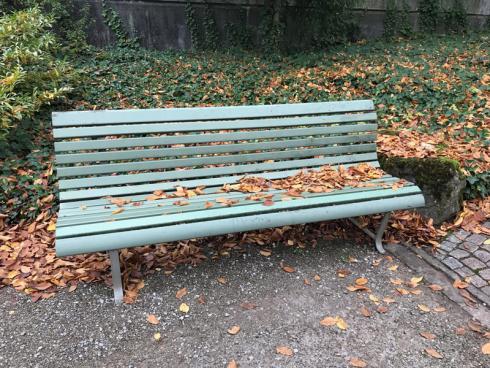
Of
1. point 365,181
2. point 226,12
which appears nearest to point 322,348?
point 365,181

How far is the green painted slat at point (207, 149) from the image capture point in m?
2.48

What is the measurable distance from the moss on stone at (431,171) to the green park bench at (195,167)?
28cm

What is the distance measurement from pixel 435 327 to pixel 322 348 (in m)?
0.71

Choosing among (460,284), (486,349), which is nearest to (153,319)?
(486,349)

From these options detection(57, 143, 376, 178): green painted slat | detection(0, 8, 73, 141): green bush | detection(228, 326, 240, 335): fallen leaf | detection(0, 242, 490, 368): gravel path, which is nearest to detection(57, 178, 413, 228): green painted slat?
detection(57, 143, 376, 178): green painted slat

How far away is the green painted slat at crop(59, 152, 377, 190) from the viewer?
8.25 ft

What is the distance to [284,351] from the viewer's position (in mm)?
2090

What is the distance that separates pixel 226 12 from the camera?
704 centimetres

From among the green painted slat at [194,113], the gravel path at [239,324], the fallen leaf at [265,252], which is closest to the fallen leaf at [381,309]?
the gravel path at [239,324]

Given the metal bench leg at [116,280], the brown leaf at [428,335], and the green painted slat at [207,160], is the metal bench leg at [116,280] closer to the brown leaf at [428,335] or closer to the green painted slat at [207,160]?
the green painted slat at [207,160]

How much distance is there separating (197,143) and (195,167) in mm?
273

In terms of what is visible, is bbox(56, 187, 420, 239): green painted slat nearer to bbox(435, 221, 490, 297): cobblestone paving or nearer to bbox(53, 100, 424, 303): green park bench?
bbox(53, 100, 424, 303): green park bench

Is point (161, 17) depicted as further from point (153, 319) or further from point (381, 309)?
point (381, 309)

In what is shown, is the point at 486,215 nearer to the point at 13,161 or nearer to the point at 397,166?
the point at 397,166
